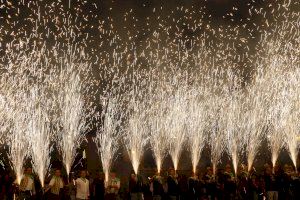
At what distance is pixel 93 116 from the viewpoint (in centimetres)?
3728

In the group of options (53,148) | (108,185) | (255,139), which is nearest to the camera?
(108,185)

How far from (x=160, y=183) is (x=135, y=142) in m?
6.46

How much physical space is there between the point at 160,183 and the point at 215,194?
2245mm

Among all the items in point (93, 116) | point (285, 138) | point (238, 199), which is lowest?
point (238, 199)

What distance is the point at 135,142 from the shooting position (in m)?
25.3

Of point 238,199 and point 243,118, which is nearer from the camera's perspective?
point 238,199

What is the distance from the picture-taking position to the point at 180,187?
19469 mm

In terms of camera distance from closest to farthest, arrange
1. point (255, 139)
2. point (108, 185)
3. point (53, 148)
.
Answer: point (108, 185) → point (255, 139) → point (53, 148)

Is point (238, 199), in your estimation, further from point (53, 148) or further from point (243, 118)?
point (53, 148)

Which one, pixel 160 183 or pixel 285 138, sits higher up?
pixel 285 138

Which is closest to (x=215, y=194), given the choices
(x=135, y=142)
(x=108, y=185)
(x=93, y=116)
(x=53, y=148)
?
(x=108, y=185)

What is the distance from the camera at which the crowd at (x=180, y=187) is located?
16.7m

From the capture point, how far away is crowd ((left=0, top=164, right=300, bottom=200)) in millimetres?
16672

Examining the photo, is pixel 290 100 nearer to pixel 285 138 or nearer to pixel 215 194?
pixel 285 138
